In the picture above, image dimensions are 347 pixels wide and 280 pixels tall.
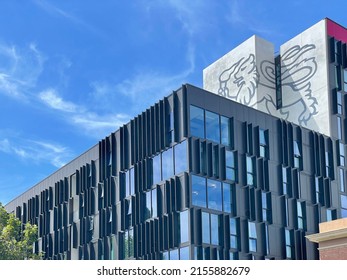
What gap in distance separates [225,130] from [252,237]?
7.59m

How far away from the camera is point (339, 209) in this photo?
52031mm

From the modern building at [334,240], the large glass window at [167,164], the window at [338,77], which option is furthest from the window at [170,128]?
the window at [338,77]

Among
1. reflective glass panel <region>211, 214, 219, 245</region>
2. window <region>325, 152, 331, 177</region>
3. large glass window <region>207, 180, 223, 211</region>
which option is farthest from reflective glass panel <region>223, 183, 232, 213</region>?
window <region>325, 152, 331, 177</region>

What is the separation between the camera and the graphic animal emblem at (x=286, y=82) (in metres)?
59.2

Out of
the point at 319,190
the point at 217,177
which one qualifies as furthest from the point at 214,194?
the point at 319,190

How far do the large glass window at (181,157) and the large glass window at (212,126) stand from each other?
2055mm

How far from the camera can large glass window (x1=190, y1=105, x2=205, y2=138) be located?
43.6 m

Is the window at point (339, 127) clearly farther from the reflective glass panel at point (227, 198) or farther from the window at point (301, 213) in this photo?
the reflective glass panel at point (227, 198)

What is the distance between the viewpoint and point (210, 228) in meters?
42.5

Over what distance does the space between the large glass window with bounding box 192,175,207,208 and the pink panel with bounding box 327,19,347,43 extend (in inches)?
931

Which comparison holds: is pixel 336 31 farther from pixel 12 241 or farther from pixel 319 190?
pixel 12 241
